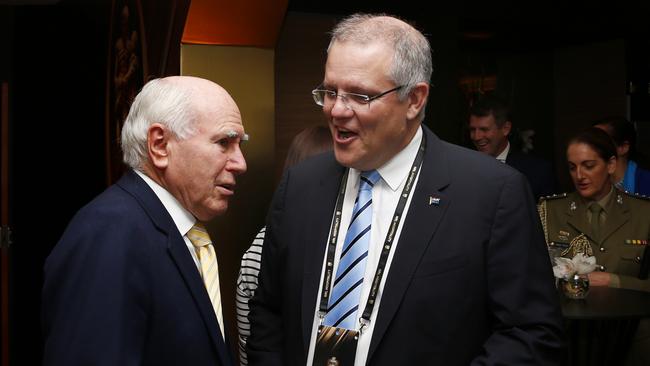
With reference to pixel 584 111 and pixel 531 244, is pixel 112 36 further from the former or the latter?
pixel 584 111

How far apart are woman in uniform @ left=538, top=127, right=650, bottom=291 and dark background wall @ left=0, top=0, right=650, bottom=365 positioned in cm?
190

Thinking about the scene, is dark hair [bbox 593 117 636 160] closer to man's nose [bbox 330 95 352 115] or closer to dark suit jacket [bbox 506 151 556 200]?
dark suit jacket [bbox 506 151 556 200]

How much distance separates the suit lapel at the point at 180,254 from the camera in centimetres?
177

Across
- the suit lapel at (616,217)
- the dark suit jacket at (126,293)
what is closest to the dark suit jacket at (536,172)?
the suit lapel at (616,217)

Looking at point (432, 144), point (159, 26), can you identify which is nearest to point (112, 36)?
point (159, 26)

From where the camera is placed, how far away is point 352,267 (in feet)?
6.65

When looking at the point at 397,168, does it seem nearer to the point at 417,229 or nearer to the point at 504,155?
the point at 417,229

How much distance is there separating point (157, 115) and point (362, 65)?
20.6 inches

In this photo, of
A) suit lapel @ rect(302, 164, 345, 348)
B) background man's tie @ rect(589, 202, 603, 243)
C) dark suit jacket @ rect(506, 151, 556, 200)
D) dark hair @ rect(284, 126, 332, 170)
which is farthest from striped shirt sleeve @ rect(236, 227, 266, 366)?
dark suit jacket @ rect(506, 151, 556, 200)

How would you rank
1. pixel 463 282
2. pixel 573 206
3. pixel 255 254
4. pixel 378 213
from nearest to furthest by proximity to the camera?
pixel 463 282, pixel 378 213, pixel 255 254, pixel 573 206

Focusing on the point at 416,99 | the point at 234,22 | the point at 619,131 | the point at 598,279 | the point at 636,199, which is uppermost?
the point at 234,22

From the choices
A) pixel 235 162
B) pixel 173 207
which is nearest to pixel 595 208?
pixel 235 162

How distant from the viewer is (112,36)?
5.80m

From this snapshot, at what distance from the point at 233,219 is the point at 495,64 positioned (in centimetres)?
536
